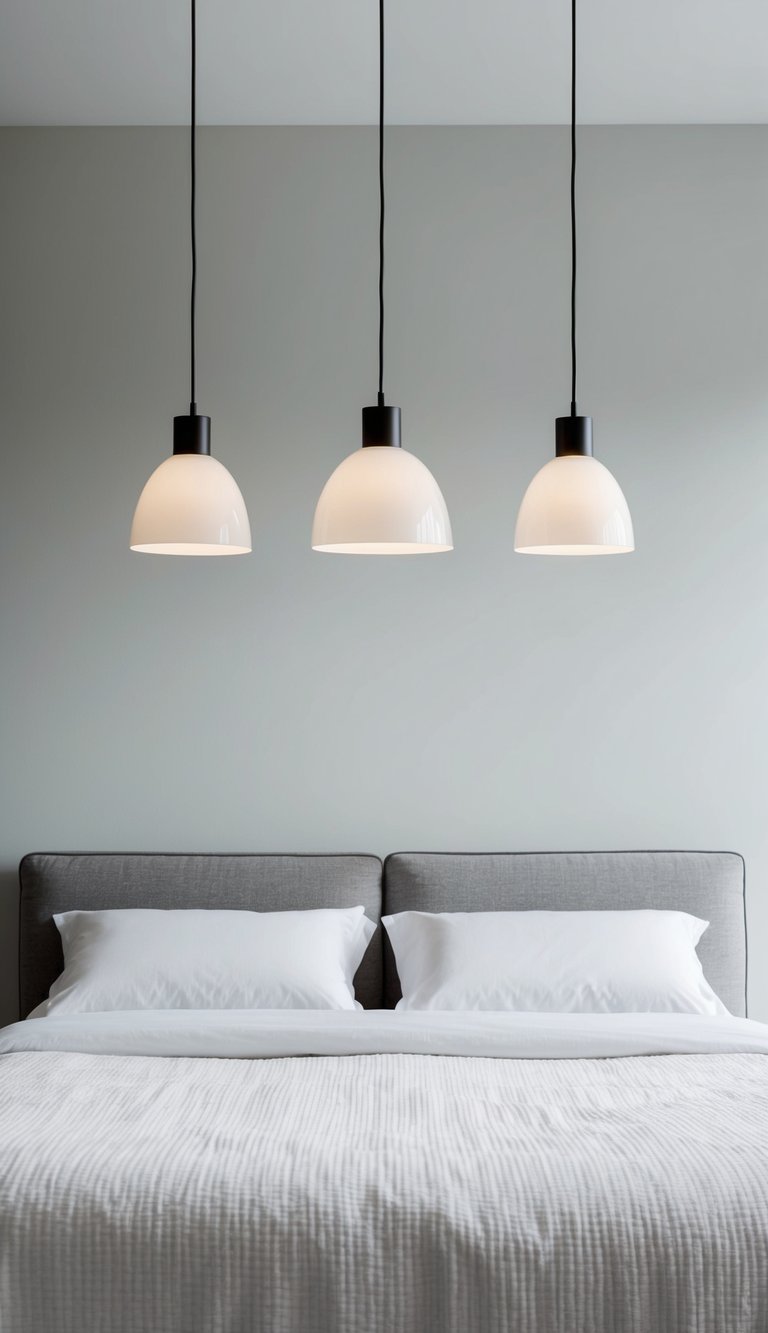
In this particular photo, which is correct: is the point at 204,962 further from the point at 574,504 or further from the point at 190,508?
the point at 574,504

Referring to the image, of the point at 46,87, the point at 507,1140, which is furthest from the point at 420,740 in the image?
the point at 46,87

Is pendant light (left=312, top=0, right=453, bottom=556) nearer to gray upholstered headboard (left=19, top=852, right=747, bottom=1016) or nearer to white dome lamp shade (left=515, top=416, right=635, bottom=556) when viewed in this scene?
white dome lamp shade (left=515, top=416, right=635, bottom=556)

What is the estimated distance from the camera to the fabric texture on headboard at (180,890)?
324cm

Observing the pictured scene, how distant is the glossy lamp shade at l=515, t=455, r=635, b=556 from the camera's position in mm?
2217

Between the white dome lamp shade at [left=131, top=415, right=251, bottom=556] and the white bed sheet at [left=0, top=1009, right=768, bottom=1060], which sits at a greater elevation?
the white dome lamp shade at [left=131, top=415, right=251, bottom=556]

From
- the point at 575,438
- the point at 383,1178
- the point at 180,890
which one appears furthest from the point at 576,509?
the point at 180,890

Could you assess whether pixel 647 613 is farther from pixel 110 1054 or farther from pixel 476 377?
pixel 110 1054

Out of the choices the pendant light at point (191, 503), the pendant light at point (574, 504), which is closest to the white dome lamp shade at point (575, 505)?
the pendant light at point (574, 504)

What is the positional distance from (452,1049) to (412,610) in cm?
137

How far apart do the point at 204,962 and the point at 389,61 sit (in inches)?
97.1

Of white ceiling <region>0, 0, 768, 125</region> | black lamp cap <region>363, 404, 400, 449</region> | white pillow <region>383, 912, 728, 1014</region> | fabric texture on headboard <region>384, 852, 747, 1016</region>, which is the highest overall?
white ceiling <region>0, 0, 768, 125</region>

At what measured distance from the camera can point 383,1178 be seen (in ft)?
5.95

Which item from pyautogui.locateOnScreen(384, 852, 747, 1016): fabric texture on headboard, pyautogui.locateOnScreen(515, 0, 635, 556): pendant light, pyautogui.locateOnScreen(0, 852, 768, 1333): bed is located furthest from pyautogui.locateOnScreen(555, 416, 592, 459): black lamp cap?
pyautogui.locateOnScreen(384, 852, 747, 1016): fabric texture on headboard

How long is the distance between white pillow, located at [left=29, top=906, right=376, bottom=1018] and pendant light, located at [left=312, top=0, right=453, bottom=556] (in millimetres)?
1231
